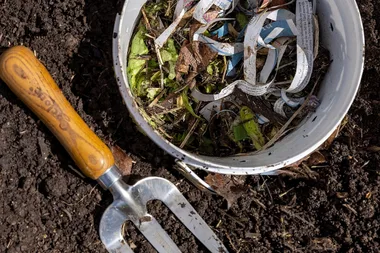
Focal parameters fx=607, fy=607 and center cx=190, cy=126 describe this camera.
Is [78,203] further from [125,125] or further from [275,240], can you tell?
[275,240]

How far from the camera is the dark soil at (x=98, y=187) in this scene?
1.67 metres

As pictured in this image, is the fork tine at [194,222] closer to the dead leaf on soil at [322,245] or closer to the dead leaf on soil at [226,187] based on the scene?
the dead leaf on soil at [226,187]

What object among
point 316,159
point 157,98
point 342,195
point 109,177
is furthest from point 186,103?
point 342,195

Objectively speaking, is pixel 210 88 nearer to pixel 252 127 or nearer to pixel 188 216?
pixel 252 127

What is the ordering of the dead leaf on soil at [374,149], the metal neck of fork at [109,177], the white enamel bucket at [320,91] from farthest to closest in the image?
the dead leaf on soil at [374,149] < the metal neck of fork at [109,177] < the white enamel bucket at [320,91]

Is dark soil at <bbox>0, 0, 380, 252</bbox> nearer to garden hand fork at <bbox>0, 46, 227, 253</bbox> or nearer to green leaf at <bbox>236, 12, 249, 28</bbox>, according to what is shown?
garden hand fork at <bbox>0, 46, 227, 253</bbox>

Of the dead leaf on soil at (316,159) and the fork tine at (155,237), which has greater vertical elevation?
the dead leaf on soil at (316,159)

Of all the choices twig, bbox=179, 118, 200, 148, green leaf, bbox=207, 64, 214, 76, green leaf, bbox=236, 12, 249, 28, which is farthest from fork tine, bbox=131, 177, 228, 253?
green leaf, bbox=236, 12, 249, 28

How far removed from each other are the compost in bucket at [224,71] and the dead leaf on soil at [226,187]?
0.07 meters

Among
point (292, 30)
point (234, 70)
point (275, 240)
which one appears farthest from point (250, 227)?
point (292, 30)

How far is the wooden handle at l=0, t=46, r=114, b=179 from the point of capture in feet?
5.10

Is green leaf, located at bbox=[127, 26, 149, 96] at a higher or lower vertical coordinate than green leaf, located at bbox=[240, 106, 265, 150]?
higher

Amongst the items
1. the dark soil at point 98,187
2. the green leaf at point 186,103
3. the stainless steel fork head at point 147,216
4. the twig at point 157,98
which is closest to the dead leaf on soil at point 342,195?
the dark soil at point 98,187

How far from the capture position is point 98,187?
5.57 ft
